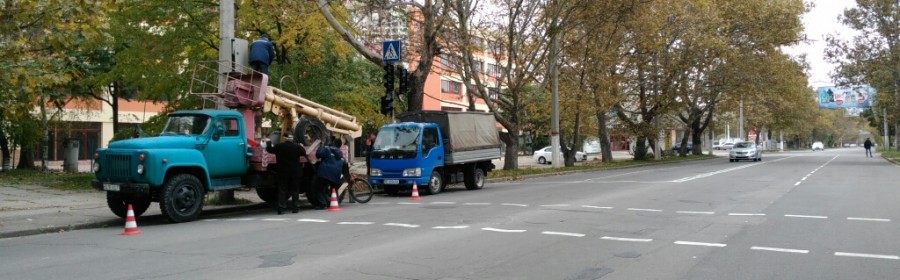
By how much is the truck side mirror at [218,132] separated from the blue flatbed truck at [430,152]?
5.73 metres

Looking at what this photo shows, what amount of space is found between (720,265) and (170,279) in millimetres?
5985

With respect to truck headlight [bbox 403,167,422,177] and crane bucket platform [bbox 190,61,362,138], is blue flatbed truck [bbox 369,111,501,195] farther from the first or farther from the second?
crane bucket platform [bbox 190,61,362,138]

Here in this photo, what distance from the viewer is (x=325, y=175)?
1420cm

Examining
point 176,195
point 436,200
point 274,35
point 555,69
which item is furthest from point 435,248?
point 555,69

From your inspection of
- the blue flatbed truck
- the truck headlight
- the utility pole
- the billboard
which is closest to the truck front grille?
the utility pole

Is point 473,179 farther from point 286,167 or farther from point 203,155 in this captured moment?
point 203,155

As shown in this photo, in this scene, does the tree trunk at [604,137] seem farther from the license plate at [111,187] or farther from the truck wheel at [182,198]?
the license plate at [111,187]

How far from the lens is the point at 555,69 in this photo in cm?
3114

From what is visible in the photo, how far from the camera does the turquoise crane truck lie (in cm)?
1169

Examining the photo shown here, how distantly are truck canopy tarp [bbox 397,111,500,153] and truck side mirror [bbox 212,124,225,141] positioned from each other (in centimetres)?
741

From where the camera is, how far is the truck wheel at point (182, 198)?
11.7 meters

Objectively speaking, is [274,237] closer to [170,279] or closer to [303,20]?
[170,279]

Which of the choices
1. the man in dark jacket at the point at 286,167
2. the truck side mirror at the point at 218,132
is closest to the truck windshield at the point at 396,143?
the man in dark jacket at the point at 286,167

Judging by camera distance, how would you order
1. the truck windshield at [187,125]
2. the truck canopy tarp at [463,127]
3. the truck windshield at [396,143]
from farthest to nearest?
the truck canopy tarp at [463,127], the truck windshield at [396,143], the truck windshield at [187,125]
